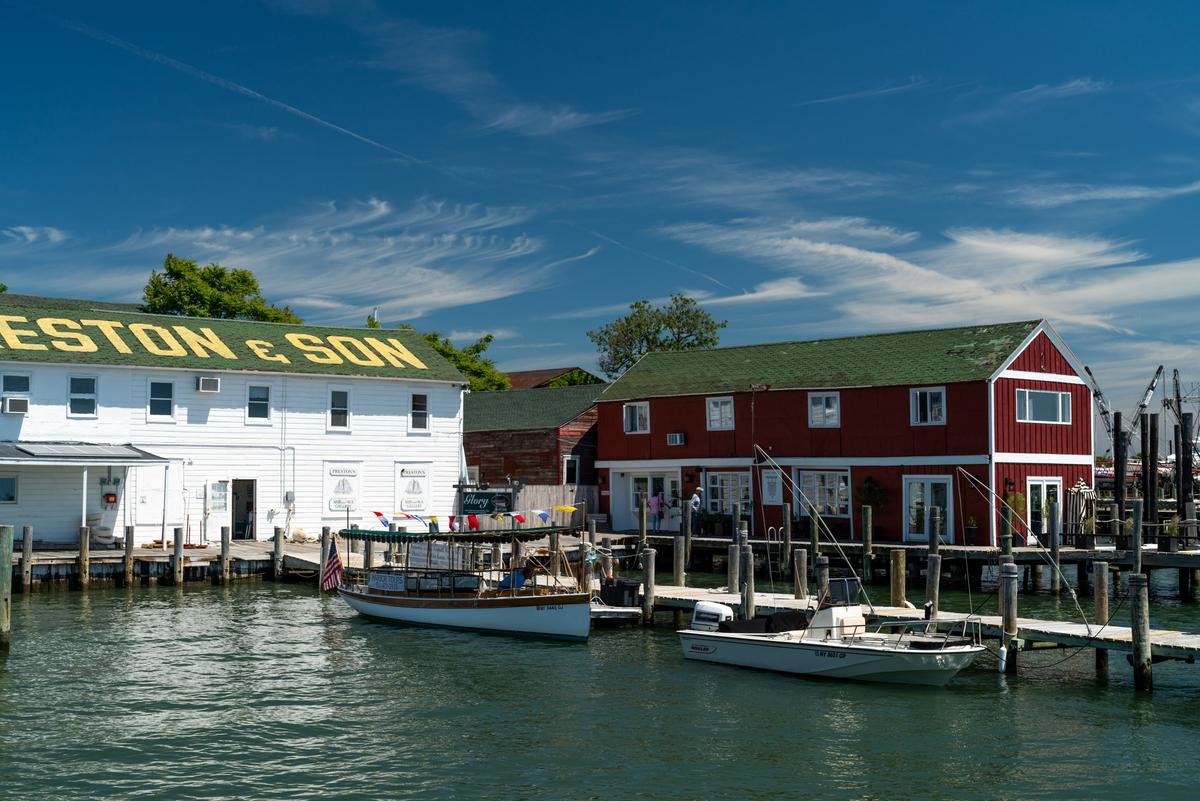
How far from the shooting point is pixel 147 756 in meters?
18.3

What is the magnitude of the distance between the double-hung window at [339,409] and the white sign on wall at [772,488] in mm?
16486

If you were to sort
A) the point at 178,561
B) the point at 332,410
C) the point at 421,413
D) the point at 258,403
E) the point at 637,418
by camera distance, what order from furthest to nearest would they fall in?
the point at 637,418 < the point at 421,413 < the point at 332,410 < the point at 258,403 < the point at 178,561

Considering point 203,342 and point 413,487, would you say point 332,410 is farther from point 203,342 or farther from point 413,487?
point 203,342

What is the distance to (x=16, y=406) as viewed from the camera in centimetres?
4025

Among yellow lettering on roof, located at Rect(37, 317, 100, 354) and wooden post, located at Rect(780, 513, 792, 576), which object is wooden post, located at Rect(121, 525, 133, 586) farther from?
wooden post, located at Rect(780, 513, 792, 576)

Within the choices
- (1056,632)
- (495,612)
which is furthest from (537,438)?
(1056,632)

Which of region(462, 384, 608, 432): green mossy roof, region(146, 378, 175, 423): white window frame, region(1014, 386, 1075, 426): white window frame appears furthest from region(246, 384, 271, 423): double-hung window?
region(1014, 386, 1075, 426): white window frame

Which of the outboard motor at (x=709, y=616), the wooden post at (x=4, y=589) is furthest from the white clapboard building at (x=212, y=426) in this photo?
the outboard motor at (x=709, y=616)

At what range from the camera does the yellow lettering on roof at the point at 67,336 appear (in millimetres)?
42194

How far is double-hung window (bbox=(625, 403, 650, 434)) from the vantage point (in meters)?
52.7

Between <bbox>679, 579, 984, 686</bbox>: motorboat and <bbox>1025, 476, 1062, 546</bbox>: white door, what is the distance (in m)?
16.5

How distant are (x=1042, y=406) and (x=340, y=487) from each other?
86.3ft

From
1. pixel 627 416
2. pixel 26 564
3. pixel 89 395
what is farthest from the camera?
pixel 627 416

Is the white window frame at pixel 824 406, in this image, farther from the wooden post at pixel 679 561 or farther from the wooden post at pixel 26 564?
the wooden post at pixel 26 564
